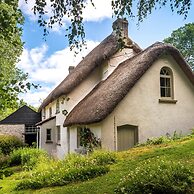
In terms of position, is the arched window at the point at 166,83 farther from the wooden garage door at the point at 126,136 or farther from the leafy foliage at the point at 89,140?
the leafy foliage at the point at 89,140

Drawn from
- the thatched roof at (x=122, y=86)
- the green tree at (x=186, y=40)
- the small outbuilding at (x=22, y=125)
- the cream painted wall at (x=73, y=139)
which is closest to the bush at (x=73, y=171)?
the thatched roof at (x=122, y=86)

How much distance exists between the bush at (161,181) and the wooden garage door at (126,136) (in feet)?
29.7

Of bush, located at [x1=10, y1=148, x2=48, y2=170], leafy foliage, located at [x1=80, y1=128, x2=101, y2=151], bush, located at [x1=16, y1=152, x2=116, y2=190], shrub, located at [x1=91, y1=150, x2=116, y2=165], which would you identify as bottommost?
bush, located at [x1=10, y1=148, x2=48, y2=170]

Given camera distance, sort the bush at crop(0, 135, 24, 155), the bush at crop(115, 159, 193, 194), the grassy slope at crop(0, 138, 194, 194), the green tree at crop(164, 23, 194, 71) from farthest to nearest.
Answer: the green tree at crop(164, 23, 194, 71)
the bush at crop(0, 135, 24, 155)
the grassy slope at crop(0, 138, 194, 194)
the bush at crop(115, 159, 193, 194)

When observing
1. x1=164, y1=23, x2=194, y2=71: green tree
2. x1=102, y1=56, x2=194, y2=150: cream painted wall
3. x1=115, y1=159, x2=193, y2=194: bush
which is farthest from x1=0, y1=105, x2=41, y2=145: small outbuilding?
x1=115, y1=159, x2=193, y2=194: bush

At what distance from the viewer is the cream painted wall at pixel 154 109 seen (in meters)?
15.7

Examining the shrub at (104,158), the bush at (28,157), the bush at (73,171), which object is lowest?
the bush at (28,157)

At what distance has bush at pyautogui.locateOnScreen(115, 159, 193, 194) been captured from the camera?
20.1ft

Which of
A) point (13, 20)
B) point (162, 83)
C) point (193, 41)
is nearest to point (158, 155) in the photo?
point (13, 20)

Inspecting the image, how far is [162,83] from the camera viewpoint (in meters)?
17.6

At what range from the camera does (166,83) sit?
17.7m

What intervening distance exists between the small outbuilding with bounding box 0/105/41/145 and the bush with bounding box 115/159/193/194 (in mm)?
29383

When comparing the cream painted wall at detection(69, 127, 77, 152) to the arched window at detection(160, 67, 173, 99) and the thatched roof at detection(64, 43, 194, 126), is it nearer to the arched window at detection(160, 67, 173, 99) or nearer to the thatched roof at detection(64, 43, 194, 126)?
the thatched roof at detection(64, 43, 194, 126)

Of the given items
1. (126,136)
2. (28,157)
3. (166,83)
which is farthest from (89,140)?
(166,83)
